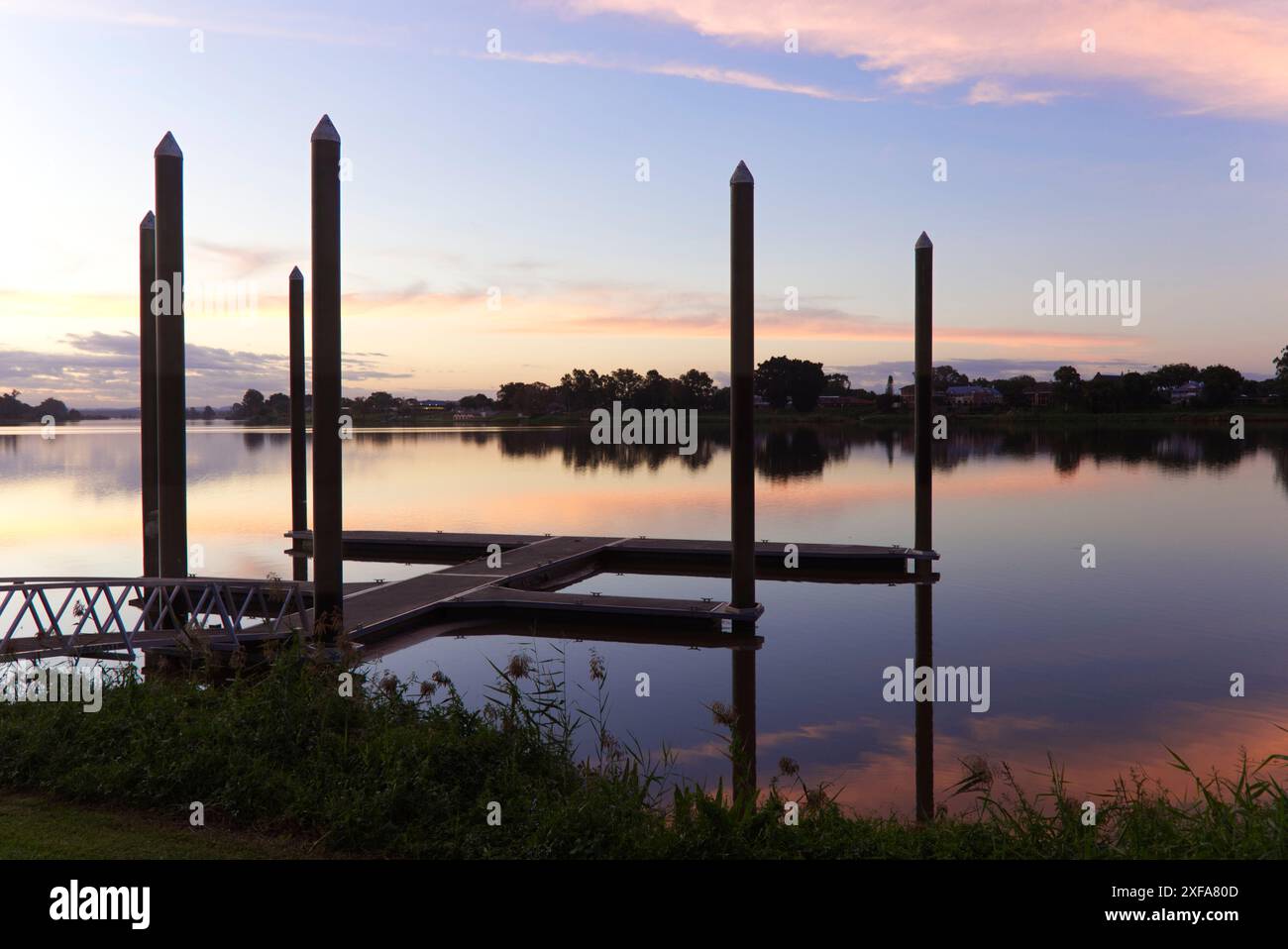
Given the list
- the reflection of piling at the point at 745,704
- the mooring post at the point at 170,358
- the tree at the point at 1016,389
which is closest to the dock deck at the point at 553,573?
the reflection of piling at the point at 745,704

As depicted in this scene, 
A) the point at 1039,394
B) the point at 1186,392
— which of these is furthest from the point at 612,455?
the point at 1186,392

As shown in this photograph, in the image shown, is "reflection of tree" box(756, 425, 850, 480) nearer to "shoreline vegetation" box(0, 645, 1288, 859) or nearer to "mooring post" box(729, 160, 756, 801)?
"mooring post" box(729, 160, 756, 801)

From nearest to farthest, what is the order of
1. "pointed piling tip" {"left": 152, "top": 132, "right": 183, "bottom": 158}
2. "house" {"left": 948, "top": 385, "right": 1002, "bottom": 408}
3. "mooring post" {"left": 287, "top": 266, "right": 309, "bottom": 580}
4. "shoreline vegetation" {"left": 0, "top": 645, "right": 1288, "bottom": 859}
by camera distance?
"shoreline vegetation" {"left": 0, "top": 645, "right": 1288, "bottom": 859} < "pointed piling tip" {"left": 152, "top": 132, "right": 183, "bottom": 158} < "mooring post" {"left": 287, "top": 266, "right": 309, "bottom": 580} < "house" {"left": 948, "top": 385, "right": 1002, "bottom": 408}

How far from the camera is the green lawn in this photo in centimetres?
586

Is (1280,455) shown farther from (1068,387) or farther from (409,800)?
(409,800)

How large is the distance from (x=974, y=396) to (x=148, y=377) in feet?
457

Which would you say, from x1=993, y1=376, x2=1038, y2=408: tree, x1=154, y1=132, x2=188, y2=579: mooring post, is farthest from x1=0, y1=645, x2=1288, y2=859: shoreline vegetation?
x1=993, y1=376, x2=1038, y2=408: tree

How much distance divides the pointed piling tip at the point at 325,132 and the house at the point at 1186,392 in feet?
389

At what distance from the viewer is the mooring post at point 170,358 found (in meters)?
13.9

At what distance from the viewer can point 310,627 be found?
1298cm

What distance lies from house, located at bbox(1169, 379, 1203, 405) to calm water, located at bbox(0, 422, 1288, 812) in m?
58.4
